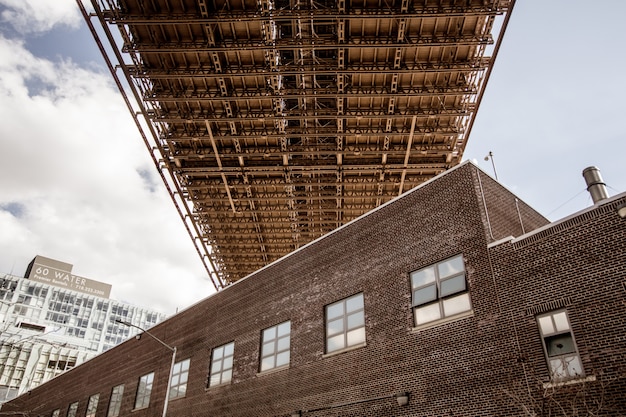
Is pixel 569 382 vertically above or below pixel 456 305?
below

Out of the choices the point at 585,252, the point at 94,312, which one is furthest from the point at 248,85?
the point at 94,312

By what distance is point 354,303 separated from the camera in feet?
64.6

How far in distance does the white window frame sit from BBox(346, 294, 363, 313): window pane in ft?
39.6

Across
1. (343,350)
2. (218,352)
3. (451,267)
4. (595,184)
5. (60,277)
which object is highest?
(60,277)

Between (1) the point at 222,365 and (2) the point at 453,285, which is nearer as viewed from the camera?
(2) the point at 453,285

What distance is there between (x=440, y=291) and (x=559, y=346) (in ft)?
14.0

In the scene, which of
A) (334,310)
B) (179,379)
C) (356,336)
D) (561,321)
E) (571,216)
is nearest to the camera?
(561,321)

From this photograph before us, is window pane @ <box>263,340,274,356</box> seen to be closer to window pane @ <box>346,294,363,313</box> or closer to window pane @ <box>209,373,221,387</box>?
window pane @ <box>209,373,221,387</box>

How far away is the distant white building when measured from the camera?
90500 mm

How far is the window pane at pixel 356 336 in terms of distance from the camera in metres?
18.7

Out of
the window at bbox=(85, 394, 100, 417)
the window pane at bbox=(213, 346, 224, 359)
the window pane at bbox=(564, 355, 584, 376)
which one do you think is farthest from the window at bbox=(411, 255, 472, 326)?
the window at bbox=(85, 394, 100, 417)

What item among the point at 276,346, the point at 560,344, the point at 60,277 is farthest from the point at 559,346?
the point at 60,277

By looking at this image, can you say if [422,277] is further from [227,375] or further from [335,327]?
[227,375]

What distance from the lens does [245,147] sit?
29938mm
